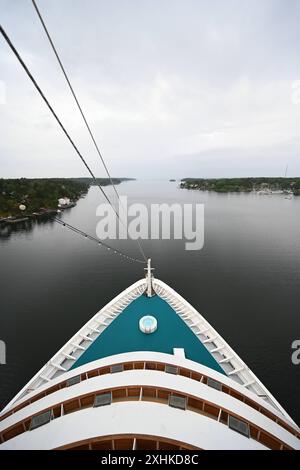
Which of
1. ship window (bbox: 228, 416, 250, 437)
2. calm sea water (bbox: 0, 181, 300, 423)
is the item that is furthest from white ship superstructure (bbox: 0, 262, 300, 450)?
calm sea water (bbox: 0, 181, 300, 423)

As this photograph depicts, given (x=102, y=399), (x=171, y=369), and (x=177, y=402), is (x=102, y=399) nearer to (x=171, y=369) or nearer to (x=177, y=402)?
(x=177, y=402)

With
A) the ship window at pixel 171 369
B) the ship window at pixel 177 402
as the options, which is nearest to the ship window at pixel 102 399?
the ship window at pixel 177 402

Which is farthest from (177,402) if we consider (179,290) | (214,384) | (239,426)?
(179,290)

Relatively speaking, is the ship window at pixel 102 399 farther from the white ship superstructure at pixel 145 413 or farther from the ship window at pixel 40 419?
the ship window at pixel 40 419

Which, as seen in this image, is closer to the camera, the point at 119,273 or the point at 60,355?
the point at 60,355

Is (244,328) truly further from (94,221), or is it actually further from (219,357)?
(94,221)

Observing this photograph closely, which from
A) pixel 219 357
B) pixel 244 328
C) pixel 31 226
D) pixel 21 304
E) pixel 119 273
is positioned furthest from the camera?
pixel 31 226
